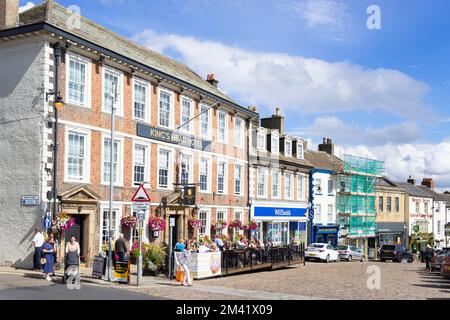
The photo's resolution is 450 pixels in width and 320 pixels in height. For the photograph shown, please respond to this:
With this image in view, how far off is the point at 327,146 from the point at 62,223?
38.8 m

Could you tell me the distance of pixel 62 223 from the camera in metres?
20.7

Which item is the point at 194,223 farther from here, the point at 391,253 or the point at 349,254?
the point at 391,253

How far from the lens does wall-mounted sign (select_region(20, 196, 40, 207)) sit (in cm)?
Result: 2081

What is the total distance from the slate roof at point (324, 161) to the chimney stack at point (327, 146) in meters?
1.66

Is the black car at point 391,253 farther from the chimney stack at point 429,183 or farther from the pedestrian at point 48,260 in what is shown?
the pedestrian at point 48,260

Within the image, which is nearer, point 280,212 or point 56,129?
point 56,129

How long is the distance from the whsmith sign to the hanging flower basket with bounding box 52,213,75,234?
6359 mm

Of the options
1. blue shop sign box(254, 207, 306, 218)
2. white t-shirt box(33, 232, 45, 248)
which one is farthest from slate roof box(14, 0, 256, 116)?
blue shop sign box(254, 207, 306, 218)

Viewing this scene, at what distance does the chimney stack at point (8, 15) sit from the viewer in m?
22.8

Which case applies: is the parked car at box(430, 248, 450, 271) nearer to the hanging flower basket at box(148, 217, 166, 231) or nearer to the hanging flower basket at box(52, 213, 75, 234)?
the hanging flower basket at box(148, 217, 166, 231)

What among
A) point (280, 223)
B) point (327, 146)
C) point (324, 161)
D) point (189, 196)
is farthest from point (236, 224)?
point (327, 146)
